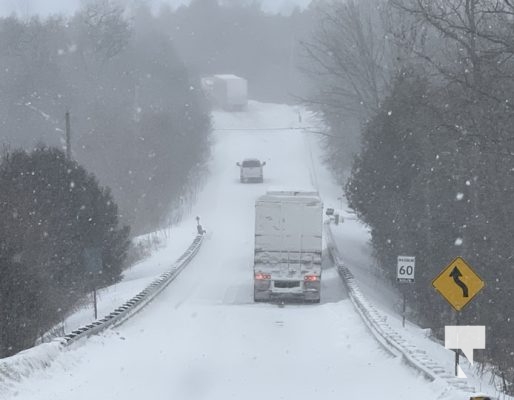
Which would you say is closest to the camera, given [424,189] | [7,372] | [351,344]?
[7,372]

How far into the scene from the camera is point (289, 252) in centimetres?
3509

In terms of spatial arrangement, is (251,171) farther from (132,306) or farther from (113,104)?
(132,306)

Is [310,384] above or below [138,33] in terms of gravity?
below

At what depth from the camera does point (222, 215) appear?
67062 mm

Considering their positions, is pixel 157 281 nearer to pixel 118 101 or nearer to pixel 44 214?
pixel 44 214

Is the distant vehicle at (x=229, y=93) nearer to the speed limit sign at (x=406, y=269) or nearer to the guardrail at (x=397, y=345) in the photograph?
the guardrail at (x=397, y=345)

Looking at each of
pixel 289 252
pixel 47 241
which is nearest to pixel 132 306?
pixel 47 241

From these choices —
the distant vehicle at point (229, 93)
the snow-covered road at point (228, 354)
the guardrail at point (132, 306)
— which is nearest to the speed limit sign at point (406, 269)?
the snow-covered road at point (228, 354)

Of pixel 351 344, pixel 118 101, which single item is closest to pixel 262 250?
pixel 351 344

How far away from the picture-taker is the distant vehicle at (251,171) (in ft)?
263

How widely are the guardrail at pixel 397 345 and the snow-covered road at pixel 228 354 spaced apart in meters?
0.22

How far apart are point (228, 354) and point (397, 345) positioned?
381 centimetres

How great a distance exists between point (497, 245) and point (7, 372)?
18960 millimetres

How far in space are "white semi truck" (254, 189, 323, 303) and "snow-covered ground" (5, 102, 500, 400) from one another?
30.2 inches
